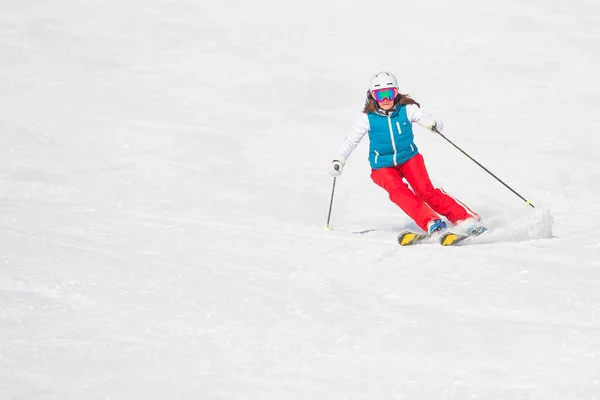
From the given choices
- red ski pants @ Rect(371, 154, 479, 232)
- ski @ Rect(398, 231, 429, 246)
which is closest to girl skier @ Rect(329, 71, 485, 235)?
red ski pants @ Rect(371, 154, 479, 232)

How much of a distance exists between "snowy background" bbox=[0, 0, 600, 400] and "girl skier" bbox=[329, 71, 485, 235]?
1.53 feet

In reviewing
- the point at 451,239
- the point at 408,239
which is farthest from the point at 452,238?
the point at 408,239

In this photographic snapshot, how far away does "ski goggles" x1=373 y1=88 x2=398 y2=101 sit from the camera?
7246 millimetres

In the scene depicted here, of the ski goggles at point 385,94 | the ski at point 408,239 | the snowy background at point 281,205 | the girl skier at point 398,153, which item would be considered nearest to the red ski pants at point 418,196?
the girl skier at point 398,153

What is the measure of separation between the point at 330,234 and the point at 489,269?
5.49 feet

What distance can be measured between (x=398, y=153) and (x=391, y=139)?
16cm

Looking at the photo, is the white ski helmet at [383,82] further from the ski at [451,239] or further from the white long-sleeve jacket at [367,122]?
the ski at [451,239]

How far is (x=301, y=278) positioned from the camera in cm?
544

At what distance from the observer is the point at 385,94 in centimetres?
725

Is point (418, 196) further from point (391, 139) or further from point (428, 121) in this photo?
point (428, 121)

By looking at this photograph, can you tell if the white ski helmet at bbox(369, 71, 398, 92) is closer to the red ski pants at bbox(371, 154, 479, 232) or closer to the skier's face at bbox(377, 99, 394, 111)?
the skier's face at bbox(377, 99, 394, 111)

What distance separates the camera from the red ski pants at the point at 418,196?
726 centimetres

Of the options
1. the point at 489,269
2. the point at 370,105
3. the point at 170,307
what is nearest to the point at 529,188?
the point at 370,105

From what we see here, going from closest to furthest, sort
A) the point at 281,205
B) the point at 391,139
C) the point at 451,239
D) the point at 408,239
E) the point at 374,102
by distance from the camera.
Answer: the point at 451,239 < the point at 408,239 < the point at 374,102 < the point at 391,139 < the point at 281,205
